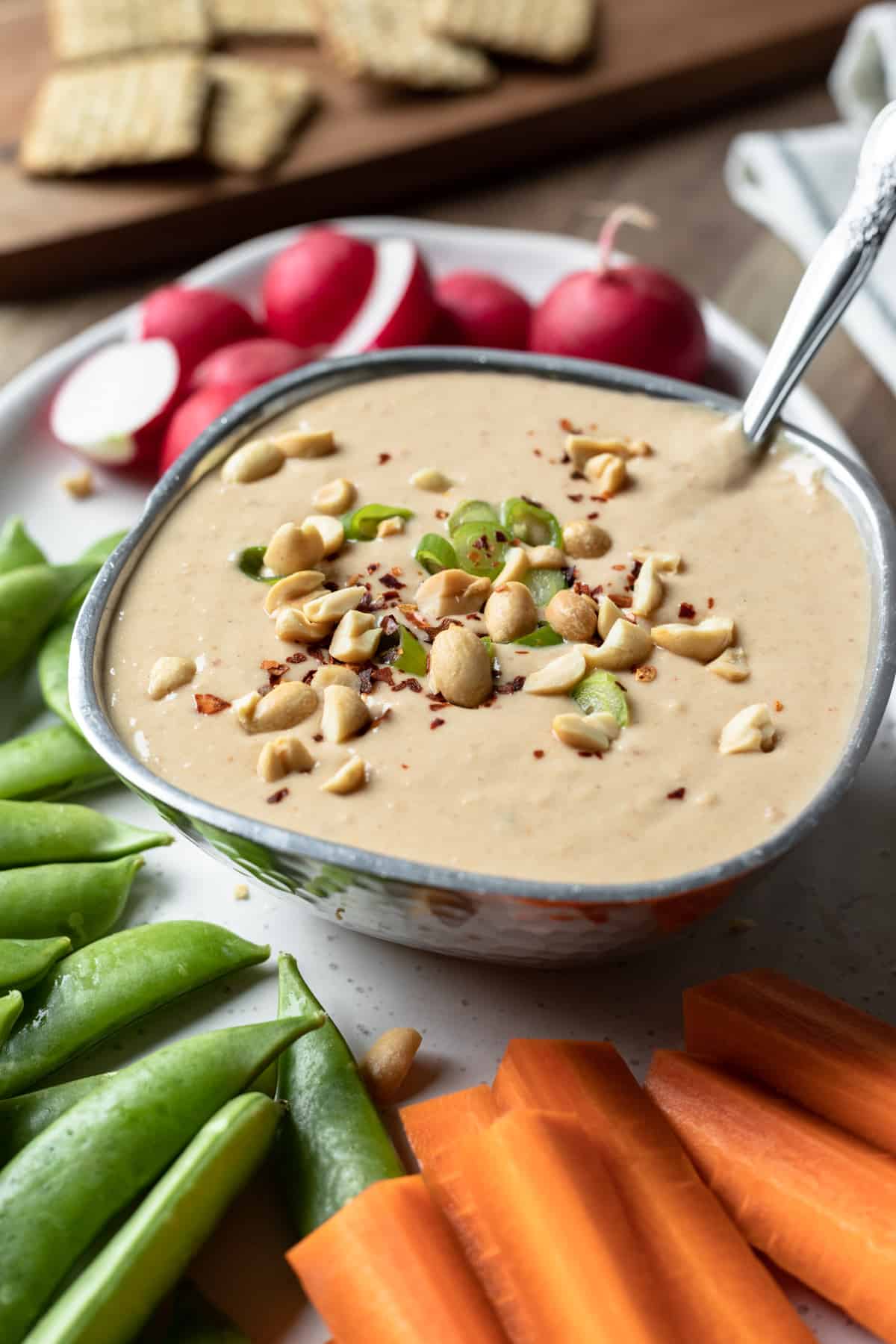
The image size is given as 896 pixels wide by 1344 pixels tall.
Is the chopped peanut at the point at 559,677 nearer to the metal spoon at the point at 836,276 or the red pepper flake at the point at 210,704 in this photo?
the red pepper flake at the point at 210,704

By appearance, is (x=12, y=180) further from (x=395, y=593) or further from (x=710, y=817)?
(x=710, y=817)

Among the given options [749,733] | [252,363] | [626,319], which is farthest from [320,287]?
[749,733]

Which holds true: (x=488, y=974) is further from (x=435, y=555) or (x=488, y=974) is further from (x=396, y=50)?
(x=396, y=50)

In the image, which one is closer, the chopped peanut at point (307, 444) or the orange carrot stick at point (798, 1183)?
the orange carrot stick at point (798, 1183)

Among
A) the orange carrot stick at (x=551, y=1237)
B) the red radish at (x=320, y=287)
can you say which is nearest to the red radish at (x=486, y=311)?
the red radish at (x=320, y=287)

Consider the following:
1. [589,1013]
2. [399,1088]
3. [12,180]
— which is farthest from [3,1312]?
[12,180]
